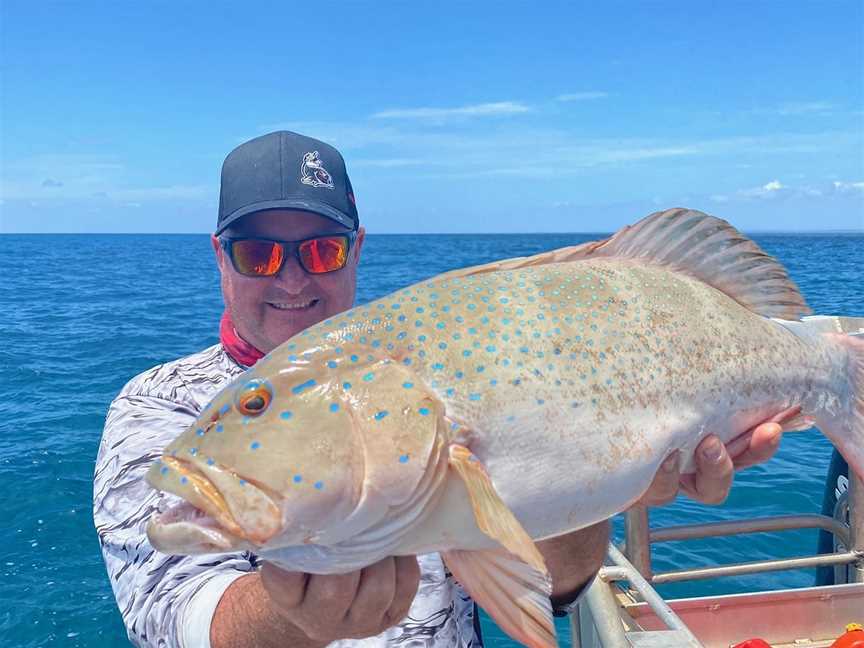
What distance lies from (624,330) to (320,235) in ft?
5.83

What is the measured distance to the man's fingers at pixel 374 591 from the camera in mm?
1938

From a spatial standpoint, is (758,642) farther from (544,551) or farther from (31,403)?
(31,403)

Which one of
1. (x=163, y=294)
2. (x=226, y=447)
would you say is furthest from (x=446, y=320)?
(x=163, y=294)

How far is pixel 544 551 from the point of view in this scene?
116 inches

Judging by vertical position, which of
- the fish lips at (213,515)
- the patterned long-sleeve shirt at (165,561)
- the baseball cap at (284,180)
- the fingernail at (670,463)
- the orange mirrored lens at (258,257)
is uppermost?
the baseball cap at (284,180)

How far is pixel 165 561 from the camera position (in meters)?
2.50

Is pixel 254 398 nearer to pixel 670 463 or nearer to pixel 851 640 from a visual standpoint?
pixel 670 463

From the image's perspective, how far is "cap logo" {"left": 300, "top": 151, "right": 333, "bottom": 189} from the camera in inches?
140

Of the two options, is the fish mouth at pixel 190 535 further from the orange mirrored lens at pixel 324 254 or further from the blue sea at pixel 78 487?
the blue sea at pixel 78 487

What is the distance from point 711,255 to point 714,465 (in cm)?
84

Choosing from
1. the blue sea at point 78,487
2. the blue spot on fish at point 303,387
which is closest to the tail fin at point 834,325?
the blue spot on fish at point 303,387

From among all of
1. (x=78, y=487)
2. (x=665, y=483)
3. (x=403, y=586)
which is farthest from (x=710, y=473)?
(x=78, y=487)

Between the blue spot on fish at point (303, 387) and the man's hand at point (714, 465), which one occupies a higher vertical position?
the blue spot on fish at point (303, 387)

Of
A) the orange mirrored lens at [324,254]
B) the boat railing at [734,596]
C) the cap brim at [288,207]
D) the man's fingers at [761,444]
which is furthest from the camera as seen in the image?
the boat railing at [734,596]
